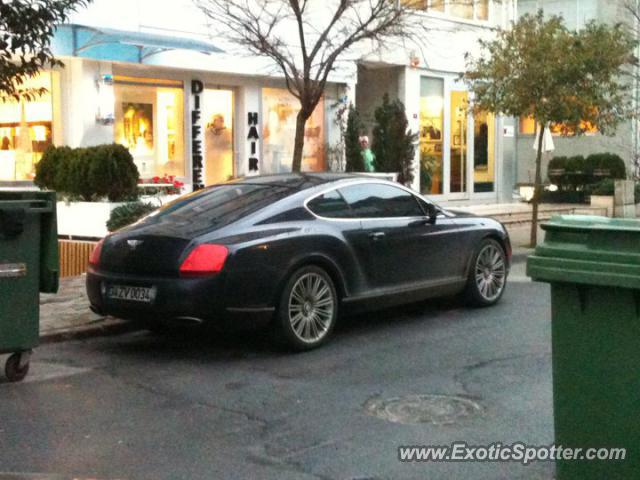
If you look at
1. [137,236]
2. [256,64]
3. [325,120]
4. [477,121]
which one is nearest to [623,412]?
[137,236]

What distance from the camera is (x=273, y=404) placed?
6.59 m

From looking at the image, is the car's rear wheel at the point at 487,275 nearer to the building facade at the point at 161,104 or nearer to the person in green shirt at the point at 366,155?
the building facade at the point at 161,104

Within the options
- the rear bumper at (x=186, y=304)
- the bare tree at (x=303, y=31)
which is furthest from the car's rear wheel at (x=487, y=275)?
the bare tree at (x=303, y=31)

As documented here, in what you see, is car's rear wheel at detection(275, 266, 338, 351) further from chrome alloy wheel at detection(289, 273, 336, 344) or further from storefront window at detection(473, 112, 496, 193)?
storefront window at detection(473, 112, 496, 193)

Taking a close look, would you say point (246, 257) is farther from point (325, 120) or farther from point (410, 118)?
point (410, 118)

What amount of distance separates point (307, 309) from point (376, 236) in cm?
116

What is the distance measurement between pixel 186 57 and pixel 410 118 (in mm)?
6825

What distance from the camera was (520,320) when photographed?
31.9ft

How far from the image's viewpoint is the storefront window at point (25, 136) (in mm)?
16266

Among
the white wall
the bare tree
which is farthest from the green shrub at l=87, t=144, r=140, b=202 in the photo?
the bare tree

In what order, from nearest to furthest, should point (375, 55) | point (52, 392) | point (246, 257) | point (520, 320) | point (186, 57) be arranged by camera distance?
point (52, 392) → point (246, 257) → point (520, 320) → point (186, 57) → point (375, 55)

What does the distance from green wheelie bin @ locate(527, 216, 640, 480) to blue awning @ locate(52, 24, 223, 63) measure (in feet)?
40.4

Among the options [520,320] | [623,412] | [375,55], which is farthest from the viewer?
[375,55]

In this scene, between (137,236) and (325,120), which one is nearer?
(137,236)
